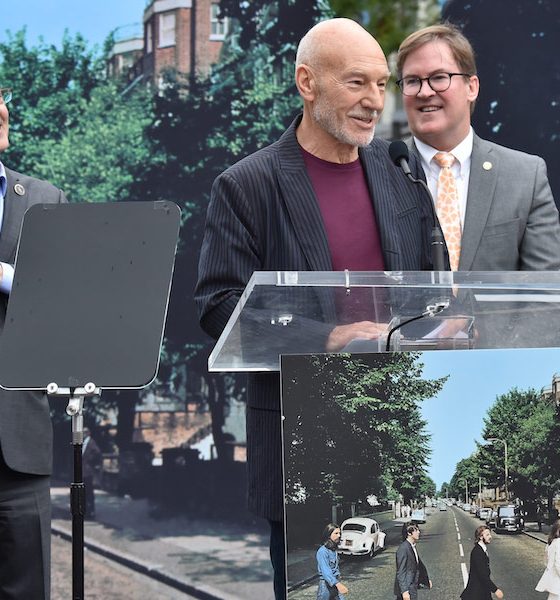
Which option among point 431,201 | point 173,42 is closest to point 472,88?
point 431,201

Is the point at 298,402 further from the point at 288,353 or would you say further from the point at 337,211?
the point at 337,211

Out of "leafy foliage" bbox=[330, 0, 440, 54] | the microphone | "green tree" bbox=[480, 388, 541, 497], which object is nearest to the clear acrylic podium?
Result: "green tree" bbox=[480, 388, 541, 497]

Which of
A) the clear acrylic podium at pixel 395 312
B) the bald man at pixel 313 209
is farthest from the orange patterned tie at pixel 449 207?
the clear acrylic podium at pixel 395 312

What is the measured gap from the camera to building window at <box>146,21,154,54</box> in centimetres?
497

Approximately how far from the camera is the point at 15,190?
3010 millimetres

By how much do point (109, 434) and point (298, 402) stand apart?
10.3 feet

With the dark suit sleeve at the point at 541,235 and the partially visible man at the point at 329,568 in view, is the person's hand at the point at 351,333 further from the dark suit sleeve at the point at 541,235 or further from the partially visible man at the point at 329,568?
the dark suit sleeve at the point at 541,235

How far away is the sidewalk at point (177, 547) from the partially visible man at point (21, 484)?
192cm

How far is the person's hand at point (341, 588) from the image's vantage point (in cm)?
183

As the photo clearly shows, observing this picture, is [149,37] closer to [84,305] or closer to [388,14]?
[388,14]

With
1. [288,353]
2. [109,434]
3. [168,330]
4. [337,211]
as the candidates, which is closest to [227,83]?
[168,330]

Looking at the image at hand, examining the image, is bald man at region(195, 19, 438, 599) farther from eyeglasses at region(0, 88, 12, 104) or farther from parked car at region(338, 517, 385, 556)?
eyeglasses at region(0, 88, 12, 104)

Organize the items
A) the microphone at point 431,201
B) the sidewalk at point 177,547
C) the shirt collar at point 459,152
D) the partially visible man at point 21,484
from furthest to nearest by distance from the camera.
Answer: the sidewalk at point 177,547, the shirt collar at point 459,152, the partially visible man at point 21,484, the microphone at point 431,201

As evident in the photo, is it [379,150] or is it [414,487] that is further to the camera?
[379,150]
